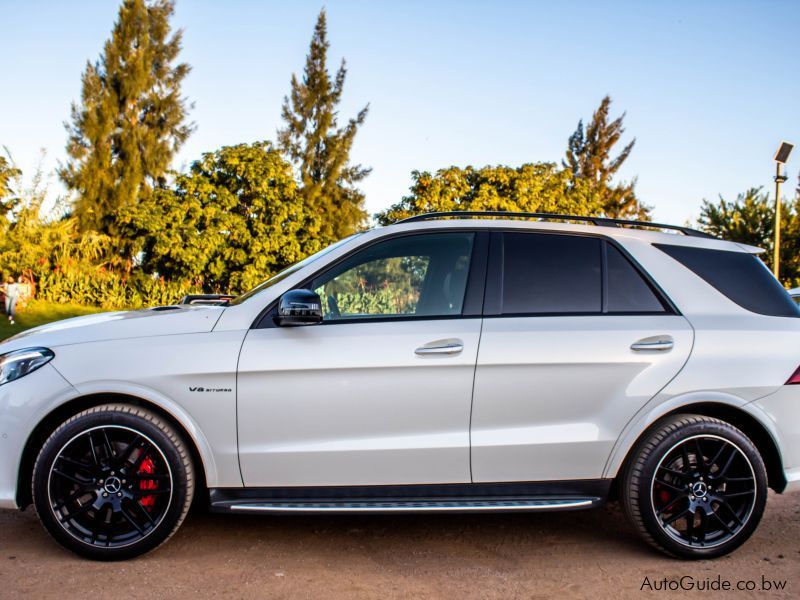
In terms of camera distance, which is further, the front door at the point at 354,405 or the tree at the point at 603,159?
the tree at the point at 603,159

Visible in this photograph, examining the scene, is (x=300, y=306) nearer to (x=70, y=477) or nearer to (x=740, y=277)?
(x=70, y=477)

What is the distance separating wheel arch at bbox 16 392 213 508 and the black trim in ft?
0.67

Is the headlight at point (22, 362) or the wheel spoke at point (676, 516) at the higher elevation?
the headlight at point (22, 362)

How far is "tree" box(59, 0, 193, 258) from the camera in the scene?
46.3 m

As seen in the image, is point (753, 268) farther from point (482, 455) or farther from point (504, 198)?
point (504, 198)

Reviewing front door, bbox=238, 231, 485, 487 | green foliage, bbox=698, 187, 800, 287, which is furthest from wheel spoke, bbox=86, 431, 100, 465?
green foliage, bbox=698, 187, 800, 287

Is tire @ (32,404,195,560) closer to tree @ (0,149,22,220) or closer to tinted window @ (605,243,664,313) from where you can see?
tinted window @ (605,243,664,313)

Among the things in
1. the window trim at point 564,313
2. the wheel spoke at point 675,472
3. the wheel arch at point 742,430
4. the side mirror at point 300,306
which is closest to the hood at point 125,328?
the side mirror at point 300,306

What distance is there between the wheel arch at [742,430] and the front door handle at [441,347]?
1071 millimetres

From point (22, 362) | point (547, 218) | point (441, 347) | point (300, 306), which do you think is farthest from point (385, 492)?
point (22, 362)

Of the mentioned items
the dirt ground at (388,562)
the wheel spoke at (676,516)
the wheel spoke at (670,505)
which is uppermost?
the wheel spoke at (670,505)

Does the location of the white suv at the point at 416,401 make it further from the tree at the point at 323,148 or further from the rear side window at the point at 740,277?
the tree at the point at 323,148

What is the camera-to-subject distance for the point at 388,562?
3.85 m

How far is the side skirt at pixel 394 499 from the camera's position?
3707mm
